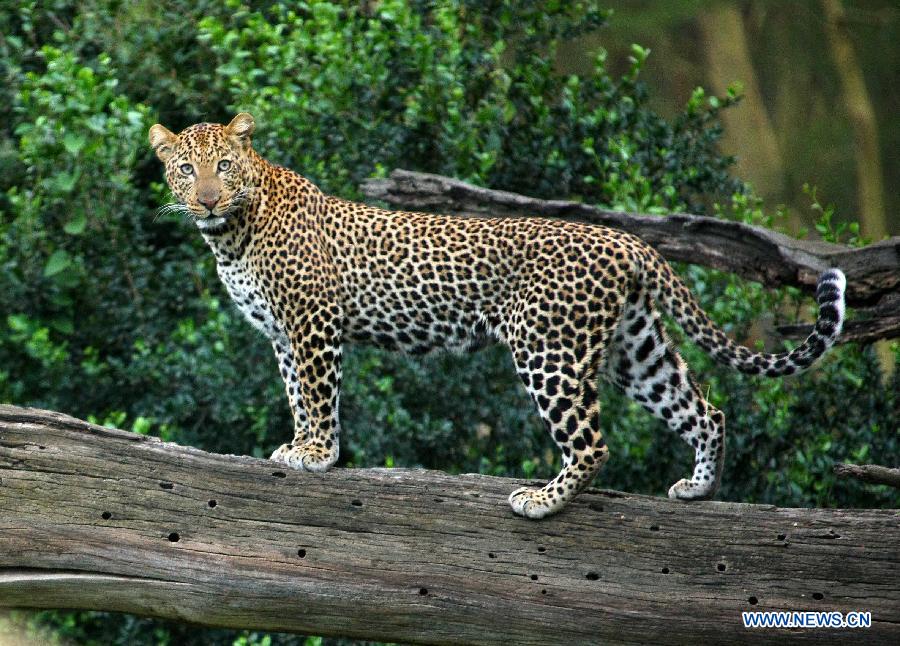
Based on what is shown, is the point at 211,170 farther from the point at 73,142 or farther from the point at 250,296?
the point at 73,142

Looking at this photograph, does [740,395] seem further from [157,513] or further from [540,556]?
[157,513]

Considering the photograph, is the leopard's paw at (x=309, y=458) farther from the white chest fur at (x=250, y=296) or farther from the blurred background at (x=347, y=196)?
the blurred background at (x=347, y=196)

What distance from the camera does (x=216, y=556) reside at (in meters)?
7.13

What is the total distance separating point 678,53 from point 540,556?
52.7ft

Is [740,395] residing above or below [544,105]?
below

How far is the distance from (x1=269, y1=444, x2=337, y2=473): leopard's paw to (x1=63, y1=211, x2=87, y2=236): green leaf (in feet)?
15.8

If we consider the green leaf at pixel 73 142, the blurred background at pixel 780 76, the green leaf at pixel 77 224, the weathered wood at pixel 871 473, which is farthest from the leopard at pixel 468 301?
the blurred background at pixel 780 76

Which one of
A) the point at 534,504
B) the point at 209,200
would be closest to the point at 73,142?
the point at 209,200

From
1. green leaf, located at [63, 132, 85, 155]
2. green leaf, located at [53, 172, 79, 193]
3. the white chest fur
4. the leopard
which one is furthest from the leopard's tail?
green leaf, located at [53, 172, 79, 193]

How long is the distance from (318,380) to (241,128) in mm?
1653

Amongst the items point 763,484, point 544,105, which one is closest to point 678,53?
point 544,105

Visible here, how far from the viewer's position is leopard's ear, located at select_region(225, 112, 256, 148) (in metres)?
8.22

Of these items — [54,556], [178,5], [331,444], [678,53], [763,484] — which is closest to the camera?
[54,556]

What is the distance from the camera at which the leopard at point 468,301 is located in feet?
24.1
